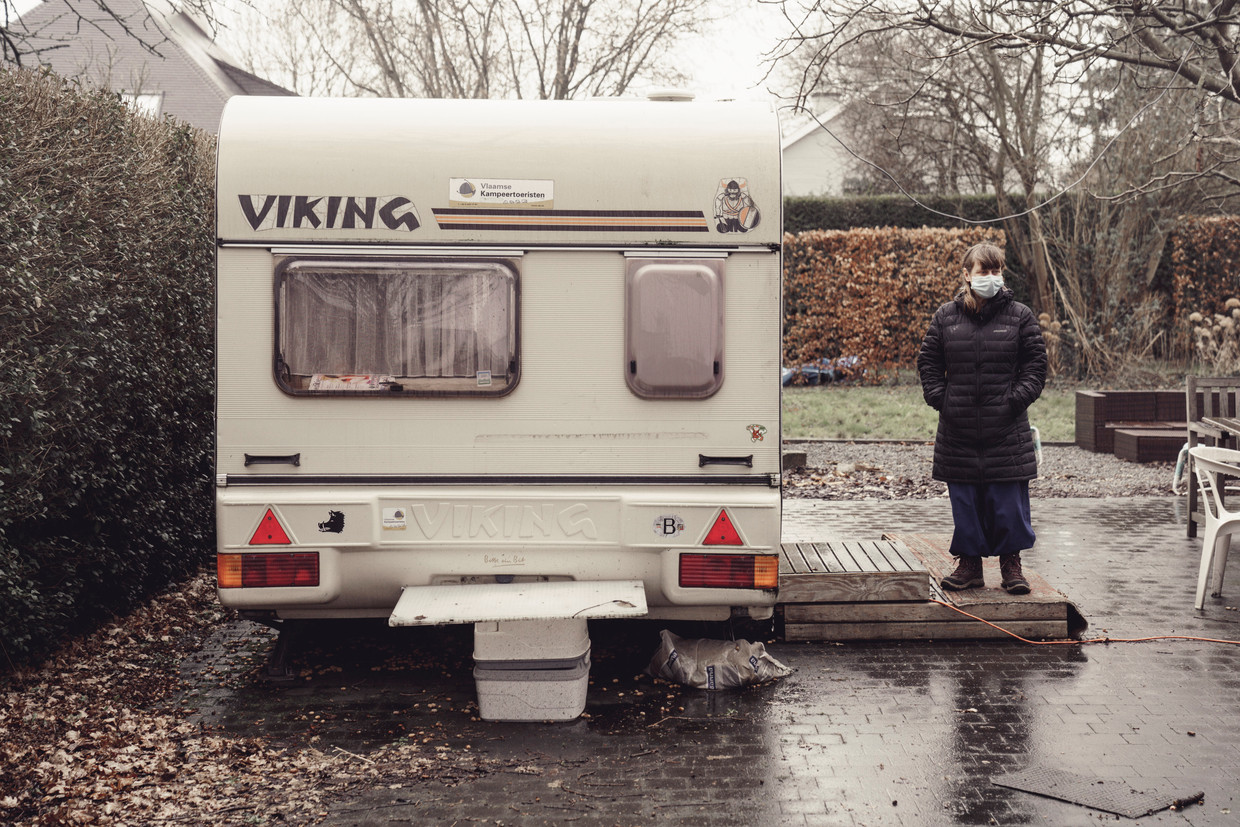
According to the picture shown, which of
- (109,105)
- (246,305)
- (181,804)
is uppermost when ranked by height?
(109,105)

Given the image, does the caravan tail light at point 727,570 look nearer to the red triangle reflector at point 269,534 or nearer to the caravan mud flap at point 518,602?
the caravan mud flap at point 518,602

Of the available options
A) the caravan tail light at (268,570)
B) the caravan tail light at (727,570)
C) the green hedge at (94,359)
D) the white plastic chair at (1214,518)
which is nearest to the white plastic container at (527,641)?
the caravan tail light at (727,570)

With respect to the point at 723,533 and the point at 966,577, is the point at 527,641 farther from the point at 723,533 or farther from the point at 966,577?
the point at 966,577

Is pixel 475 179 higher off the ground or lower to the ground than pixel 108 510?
higher

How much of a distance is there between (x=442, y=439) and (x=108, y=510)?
7.07ft

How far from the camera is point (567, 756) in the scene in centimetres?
443

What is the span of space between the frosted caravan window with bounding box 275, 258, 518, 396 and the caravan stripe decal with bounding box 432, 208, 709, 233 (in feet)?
0.59

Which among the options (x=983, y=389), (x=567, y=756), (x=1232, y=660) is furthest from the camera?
(x=983, y=389)

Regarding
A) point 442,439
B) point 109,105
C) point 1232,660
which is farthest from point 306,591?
point 1232,660

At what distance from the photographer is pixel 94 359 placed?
546 cm

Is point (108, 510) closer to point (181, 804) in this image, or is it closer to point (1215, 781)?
point (181, 804)

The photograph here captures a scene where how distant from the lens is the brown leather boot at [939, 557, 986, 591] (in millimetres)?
6223

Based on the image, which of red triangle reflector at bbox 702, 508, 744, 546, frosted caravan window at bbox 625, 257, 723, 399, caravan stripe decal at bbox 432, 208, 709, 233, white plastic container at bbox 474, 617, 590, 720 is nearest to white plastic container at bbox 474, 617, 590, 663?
white plastic container at bbox 474, 617, 590, 720

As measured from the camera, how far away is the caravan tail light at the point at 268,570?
16.1 ft
